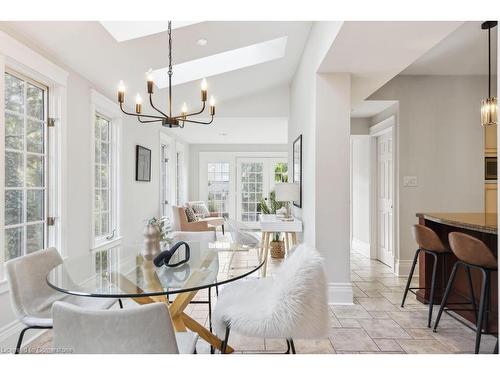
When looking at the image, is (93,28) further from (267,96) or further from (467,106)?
(467,106)

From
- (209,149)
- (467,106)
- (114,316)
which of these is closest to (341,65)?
(467,106)

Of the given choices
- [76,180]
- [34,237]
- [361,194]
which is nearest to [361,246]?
[361,194]

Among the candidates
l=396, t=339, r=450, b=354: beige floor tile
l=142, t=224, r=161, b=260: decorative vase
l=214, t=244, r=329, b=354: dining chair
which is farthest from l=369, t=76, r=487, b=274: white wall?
l=142, t=224, r=161, b=260: decorative vase

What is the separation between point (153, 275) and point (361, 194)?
4.44m

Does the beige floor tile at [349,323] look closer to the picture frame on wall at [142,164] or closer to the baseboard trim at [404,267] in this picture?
the baseboard trim at [404,267]

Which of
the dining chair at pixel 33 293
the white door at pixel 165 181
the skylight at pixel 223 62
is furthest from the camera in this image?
the white door at pixel 165 181

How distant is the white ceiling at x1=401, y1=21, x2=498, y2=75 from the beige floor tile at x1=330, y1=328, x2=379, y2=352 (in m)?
2.67

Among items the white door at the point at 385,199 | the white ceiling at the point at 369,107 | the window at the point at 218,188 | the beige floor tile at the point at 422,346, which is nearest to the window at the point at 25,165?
the beige floor tile at the point at 422,346

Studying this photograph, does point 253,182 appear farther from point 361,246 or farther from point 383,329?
point 383,329

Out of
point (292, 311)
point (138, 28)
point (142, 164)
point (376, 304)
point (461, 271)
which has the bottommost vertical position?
point (376, 304)

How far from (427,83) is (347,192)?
2.08m

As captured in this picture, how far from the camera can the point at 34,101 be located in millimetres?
2654

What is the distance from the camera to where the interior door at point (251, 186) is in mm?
8977

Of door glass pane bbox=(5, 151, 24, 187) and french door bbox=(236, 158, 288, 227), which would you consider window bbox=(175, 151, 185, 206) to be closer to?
french door bbox=(236, 158, 288, 227)
